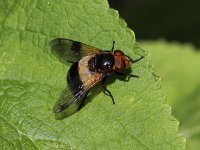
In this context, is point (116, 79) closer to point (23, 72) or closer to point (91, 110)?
point (91, 110)

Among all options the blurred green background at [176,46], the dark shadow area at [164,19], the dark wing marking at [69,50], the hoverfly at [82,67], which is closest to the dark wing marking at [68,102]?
the hoverfly at [82,67]

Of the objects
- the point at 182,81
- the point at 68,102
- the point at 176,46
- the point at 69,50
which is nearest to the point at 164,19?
the point at 176,46

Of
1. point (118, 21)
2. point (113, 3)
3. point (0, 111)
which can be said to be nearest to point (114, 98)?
point (118, 21)

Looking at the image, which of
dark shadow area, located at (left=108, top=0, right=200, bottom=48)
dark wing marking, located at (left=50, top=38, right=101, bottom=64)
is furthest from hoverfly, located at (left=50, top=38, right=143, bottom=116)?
dark shadow area, located at (left=108, top=0, right=200, bottom=48)

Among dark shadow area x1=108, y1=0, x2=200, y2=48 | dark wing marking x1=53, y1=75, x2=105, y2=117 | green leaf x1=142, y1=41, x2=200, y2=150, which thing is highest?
dark wing marking x1=53, y1=75, x2=105, y2=117

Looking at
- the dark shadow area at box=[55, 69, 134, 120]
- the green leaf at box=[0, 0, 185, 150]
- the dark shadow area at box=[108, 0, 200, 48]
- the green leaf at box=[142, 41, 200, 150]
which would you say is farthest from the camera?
the dark shadow area at box=[108, 0, 200, 48]

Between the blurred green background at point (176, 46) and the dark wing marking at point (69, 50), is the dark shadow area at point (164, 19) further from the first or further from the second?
the dark wing marking at point (69, 50)

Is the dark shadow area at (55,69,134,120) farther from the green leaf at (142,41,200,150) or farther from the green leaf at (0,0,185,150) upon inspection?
the green leaf at (142,41,200,150)
